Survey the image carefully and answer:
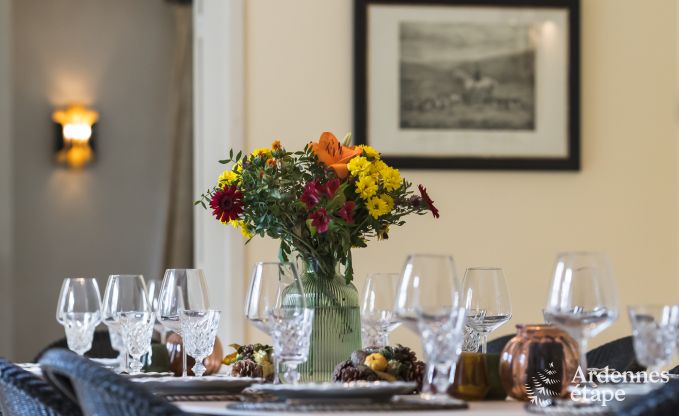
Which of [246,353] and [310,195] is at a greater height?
[310,195]

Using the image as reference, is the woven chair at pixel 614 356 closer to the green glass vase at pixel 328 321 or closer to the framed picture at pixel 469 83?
the green glass vase at pixel 328 321

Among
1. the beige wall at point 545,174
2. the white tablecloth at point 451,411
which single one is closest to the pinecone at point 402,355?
the white tablecloth at point 451,411

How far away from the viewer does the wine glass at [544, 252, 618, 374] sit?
1835 mm

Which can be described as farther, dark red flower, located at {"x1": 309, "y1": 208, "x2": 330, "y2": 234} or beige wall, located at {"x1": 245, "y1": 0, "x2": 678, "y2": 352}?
beige wall, located at {"x1": 245, "y1": 0, "x2": 678, "y2": 352}

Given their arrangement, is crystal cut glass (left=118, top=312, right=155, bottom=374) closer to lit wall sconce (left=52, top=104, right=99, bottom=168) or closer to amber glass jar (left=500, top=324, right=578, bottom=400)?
amber glass jar (left=500, top=324, right=578, bottom=400)

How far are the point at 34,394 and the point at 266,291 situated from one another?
44cm

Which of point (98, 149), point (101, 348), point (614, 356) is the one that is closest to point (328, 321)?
point (614, 356)

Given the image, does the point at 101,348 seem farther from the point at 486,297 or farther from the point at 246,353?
the point at 486,297

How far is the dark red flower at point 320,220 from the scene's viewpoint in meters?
2.36

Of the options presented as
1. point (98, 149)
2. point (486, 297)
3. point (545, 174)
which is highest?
point (98, 149)

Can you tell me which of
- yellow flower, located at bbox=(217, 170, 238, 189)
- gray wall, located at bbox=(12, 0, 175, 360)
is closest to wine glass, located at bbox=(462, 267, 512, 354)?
yellow flower, located at bbox=(217, 170, 238, 189)

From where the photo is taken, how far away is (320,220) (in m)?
2.37

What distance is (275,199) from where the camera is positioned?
8.04 feet

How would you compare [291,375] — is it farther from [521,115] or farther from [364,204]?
[521,115]
